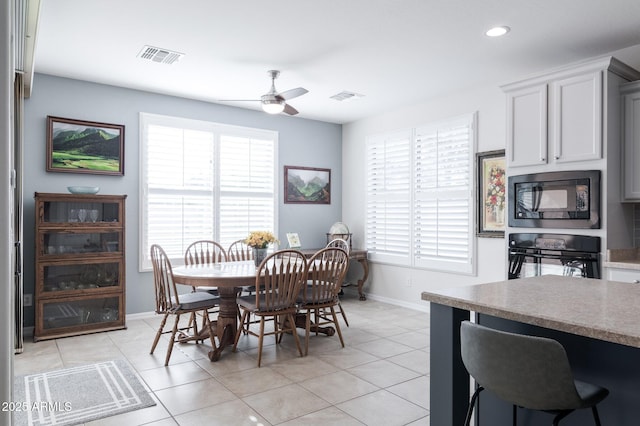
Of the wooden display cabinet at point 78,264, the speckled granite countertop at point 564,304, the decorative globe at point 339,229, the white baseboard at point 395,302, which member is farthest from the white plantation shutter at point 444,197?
the wooden display cabinet at point 78,264

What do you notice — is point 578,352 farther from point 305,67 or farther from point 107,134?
point 107,134

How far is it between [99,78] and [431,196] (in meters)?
4.04

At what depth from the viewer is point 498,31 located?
335cm

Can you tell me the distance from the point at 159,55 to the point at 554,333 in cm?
378

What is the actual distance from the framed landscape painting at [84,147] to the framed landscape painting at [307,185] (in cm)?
227

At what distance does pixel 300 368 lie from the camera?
11.3 ft

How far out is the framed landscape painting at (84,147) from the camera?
4.47 meters

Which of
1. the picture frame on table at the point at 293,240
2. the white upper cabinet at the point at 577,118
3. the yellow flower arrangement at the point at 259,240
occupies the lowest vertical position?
the picture frame on table at the point at 293,240

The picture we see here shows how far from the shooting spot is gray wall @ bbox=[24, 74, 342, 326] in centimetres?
439

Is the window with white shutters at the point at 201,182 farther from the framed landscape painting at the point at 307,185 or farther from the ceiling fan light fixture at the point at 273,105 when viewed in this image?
the ceiling fan light fixture at the point at 273,105

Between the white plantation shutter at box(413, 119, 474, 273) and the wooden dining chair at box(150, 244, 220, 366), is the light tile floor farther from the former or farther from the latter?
the white plantation shutter at box(413, 119, 474, 273)

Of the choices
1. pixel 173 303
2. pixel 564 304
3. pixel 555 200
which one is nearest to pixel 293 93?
pixel 173 303

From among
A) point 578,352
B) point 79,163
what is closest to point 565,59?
point 578,352

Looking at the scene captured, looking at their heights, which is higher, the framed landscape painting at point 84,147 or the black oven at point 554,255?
the framed landscape painting at point 84,147
